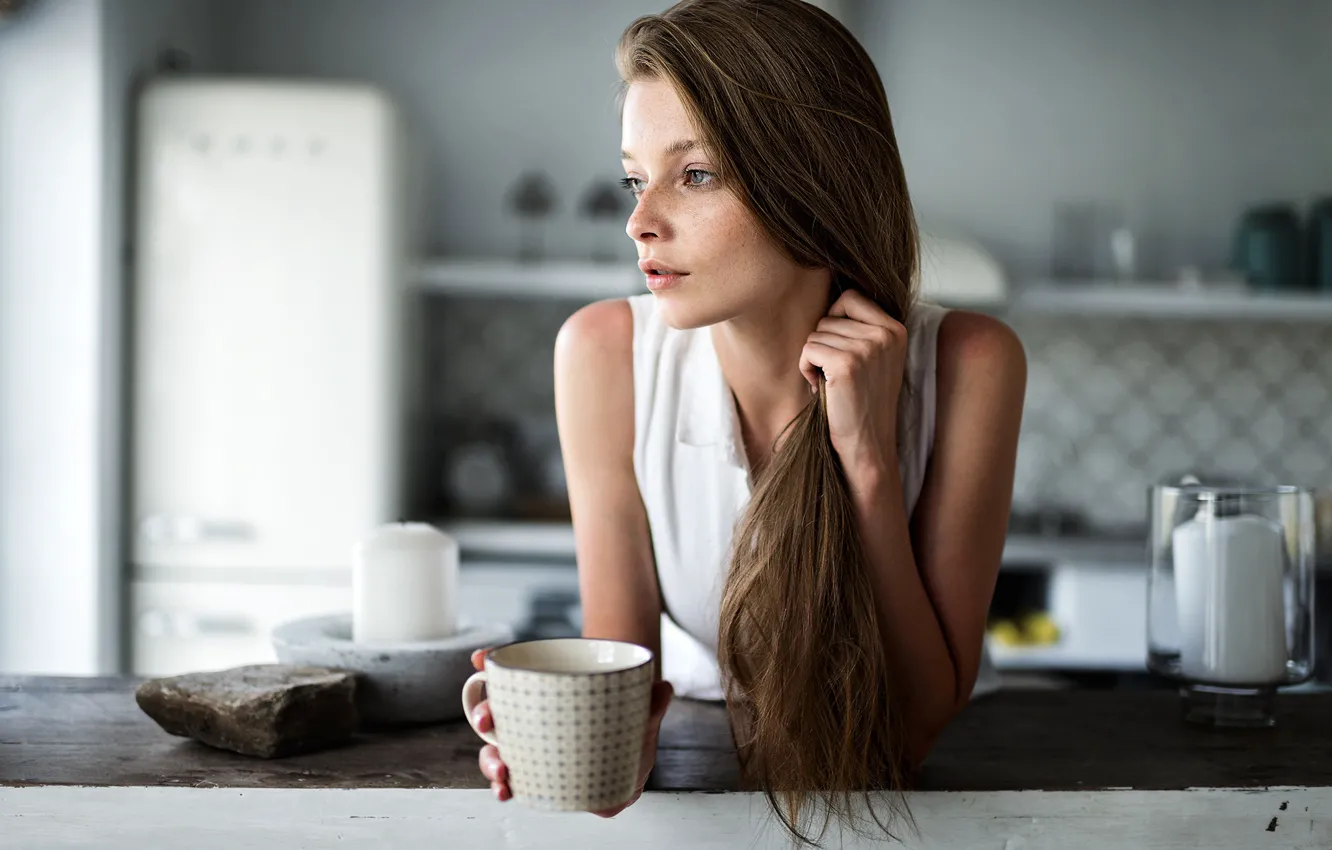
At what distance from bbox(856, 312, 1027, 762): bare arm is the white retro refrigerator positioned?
202cm

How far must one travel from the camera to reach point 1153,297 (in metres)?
3.25

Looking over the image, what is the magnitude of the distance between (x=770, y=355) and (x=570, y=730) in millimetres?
569

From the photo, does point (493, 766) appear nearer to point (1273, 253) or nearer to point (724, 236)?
point (724, 236)

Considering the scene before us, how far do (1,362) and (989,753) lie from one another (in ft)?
8.52

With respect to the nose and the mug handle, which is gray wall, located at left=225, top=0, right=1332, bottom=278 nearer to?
the nose

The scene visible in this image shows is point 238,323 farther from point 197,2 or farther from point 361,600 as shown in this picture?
point 361,600

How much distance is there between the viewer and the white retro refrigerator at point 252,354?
9.61ft

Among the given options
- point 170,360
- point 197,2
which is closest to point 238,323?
point 170,360

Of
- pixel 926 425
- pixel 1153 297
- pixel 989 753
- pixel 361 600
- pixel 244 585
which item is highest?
pixel 1153 297

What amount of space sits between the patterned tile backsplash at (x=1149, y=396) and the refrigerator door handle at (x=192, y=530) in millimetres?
842

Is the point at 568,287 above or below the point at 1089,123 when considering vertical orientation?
below

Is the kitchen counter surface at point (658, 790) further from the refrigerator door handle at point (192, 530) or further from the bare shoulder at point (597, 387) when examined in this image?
the refrigerator door handle at point (192, 530)

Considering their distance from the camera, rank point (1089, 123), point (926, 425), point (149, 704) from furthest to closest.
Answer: point (1089, 123) → point (926, 425) → point (149, 704)

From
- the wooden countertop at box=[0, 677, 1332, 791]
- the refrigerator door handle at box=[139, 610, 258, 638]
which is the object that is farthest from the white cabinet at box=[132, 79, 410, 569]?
the wooden countertop at box=[0, 677, 1332, 791]
